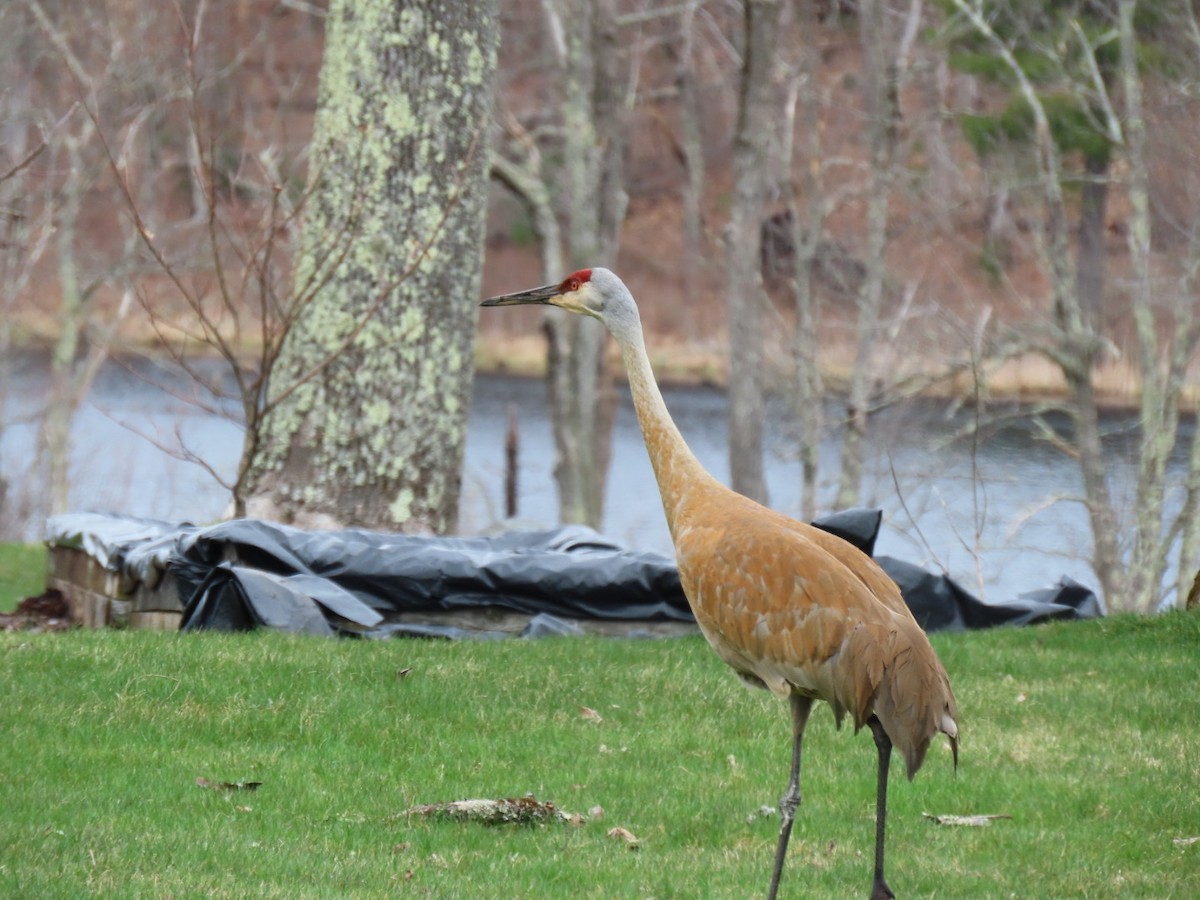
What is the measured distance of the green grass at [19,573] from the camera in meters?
11.3

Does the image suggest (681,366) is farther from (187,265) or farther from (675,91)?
(187,265)

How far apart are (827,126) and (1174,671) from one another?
25029 millimetres

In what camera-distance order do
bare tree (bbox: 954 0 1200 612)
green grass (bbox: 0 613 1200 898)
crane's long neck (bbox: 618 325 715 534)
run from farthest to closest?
bare tree (bbox: 954 0 1200 612)
crane's long neck (bbox: 618 325 715 534)
green grass (bbox: 0 613 1200 898)

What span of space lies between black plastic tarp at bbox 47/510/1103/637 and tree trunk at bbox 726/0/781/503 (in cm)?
1038

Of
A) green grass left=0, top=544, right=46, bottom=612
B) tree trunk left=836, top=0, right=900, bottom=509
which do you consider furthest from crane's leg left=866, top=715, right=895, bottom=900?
tree trunk left=836, top=0, right=900, bottom=509

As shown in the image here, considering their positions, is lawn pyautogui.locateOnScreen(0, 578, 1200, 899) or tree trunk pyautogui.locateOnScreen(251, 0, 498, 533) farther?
tree trunk pyautogui.locateOnScreen(251, 0, 498, 533)

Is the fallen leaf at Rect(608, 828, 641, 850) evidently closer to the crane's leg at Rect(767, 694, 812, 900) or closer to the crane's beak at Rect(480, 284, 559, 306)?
the crane's leg at Rect(767, 694, 812, 900)

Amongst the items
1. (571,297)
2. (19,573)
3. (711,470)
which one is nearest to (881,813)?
(571,297)

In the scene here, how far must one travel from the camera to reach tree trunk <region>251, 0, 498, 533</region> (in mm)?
10484

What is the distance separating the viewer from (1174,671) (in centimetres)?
800

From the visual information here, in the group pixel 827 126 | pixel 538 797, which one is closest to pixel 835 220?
pixel 827 126

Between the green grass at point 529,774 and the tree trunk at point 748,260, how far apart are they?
11528 mm

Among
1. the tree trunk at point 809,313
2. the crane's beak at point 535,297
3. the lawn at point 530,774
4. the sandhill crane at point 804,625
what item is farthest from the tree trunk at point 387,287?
the tree trunk at point 809,313

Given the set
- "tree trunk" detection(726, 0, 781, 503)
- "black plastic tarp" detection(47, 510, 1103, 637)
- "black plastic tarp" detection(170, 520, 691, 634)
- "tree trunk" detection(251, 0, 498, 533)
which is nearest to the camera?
"black plastic tarp" detection(47, 510, 1103, 637)
